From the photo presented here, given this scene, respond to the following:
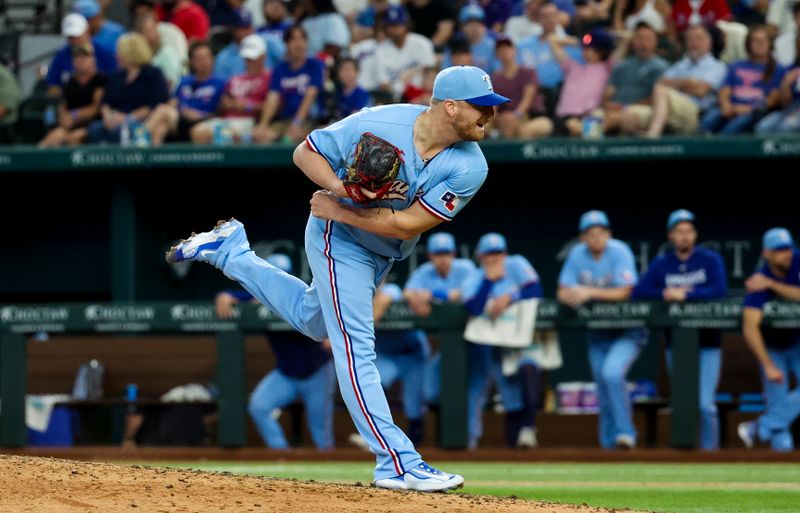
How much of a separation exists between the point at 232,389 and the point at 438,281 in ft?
6.12

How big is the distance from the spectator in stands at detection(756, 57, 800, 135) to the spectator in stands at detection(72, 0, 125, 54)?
656 centimetres

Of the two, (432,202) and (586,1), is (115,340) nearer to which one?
(586,1)

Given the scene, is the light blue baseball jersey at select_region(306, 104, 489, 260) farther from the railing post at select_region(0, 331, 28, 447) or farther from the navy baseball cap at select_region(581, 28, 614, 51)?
→ the navy baseball cap at select_region(581, 28, 614, 51)

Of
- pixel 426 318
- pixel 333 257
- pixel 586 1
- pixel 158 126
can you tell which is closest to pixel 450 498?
pixel 333 257

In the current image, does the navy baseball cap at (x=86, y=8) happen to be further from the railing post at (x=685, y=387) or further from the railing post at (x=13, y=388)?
the railing post at (x=685, y=387)

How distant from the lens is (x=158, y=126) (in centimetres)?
1298

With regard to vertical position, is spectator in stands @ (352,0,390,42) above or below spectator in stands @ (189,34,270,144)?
above

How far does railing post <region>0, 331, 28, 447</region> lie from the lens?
11.3 m

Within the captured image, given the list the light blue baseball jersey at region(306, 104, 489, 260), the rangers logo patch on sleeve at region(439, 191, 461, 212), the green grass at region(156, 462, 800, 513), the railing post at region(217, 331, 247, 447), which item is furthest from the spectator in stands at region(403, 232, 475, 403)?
the rangers logo patch on sleeve at region(439, 191, 461, 212)

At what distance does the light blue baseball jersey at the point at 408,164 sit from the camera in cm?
586

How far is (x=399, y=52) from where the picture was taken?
13500 millimetres

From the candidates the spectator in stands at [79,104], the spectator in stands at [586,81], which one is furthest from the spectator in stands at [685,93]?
the spectator in stands at [79,104]

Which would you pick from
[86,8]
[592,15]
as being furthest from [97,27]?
[592,15]

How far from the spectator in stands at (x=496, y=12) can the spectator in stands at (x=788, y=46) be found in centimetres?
275
